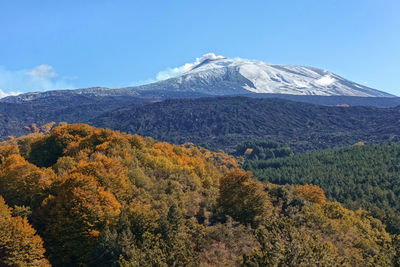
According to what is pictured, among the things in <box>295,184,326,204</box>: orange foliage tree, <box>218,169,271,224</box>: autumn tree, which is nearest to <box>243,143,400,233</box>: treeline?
<box>295,184,326,204</box>: orange foliage tree

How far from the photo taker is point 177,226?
3691cm

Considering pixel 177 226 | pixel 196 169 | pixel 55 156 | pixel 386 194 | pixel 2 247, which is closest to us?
pixel 2 247

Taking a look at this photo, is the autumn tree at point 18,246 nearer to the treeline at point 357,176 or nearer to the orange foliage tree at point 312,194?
the orange foliage tree at point 312,194

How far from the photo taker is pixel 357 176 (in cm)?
12381

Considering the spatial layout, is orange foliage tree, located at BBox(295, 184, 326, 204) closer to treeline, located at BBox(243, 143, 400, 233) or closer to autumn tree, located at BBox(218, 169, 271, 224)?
treeline, located at BBox(243, 143, 400, 233)

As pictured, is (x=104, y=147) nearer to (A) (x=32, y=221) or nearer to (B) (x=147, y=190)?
(B) (x=147, y=190)

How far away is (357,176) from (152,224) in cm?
11350

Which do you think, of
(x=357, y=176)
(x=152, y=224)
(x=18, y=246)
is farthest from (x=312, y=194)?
(x=18, y=246)

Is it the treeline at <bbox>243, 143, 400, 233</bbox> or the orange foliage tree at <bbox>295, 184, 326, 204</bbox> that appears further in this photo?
the treeline at <bbox>243, 143, 400, 233</bbox>

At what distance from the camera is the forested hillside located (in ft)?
100

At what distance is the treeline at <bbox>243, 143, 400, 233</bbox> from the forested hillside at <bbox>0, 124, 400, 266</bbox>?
41.2 metres

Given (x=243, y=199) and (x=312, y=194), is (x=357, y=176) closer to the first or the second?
(x=312, y=194)

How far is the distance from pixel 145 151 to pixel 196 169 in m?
15.2


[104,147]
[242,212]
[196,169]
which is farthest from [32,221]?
[196,169]
